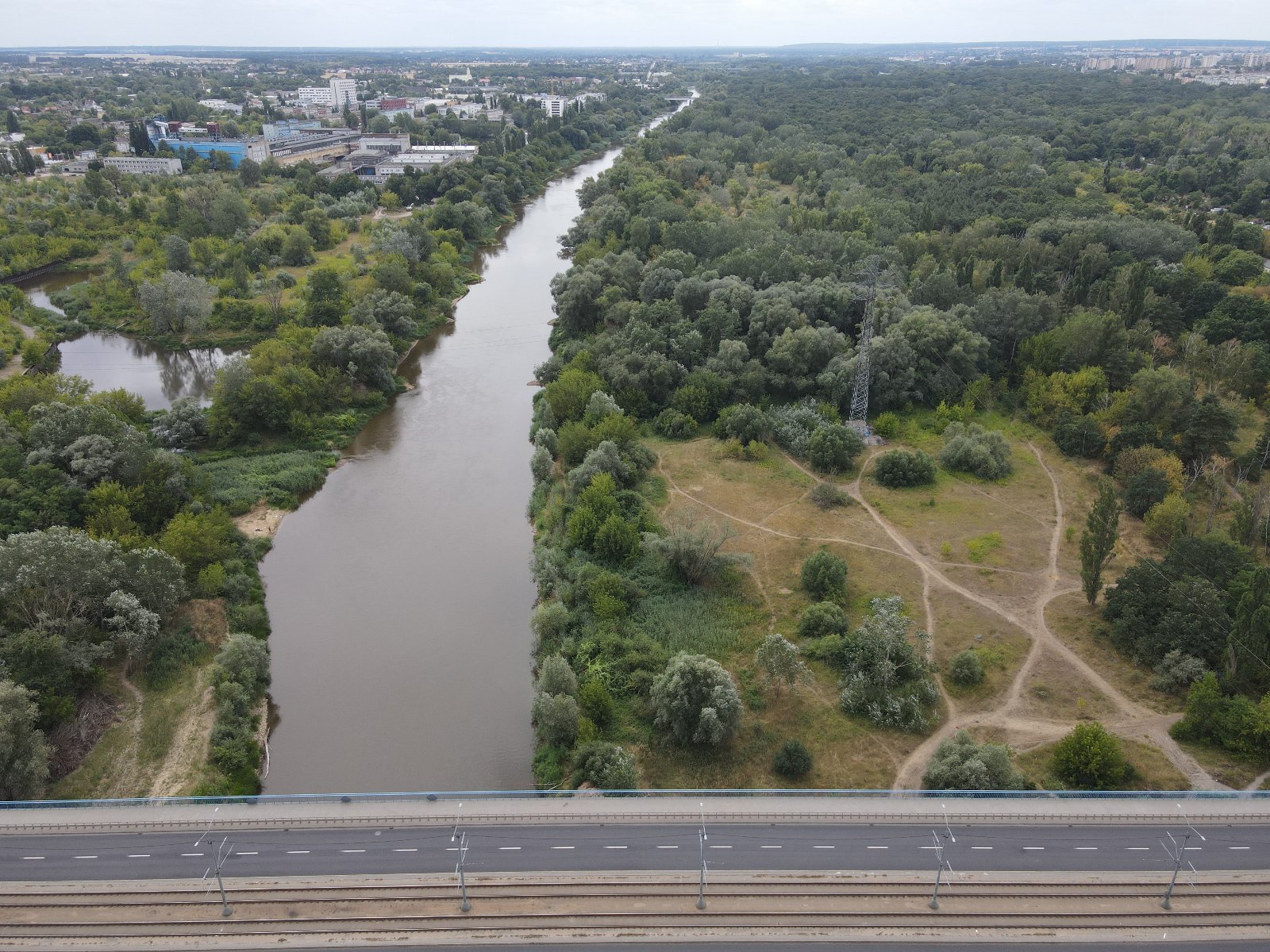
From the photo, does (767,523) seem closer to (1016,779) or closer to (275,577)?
(1016,779)

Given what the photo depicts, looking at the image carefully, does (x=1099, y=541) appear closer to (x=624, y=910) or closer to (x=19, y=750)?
(x=624, y=910)

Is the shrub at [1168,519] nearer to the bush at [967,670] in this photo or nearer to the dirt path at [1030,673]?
the dirt path at [1030,673]

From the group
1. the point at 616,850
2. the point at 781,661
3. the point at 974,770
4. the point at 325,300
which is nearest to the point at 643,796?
the point at 616,850

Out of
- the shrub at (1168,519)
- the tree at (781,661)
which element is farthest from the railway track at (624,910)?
the shrub at (1168,519)

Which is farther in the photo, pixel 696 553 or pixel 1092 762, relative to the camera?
pixel 696 553

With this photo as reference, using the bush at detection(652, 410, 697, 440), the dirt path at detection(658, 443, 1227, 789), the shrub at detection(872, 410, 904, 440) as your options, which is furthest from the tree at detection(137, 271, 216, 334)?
the shrub at detection(872, 410, 904, 440)

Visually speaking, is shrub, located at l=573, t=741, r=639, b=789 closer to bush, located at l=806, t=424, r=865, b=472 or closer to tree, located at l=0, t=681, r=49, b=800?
tree, located at l=0, t=681, r=49, b=800
